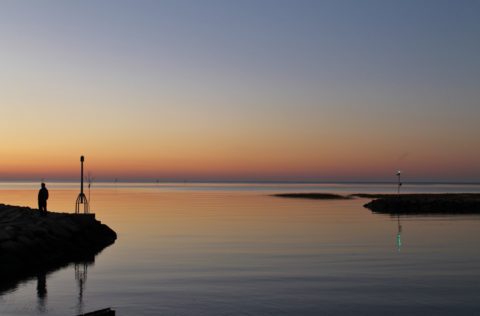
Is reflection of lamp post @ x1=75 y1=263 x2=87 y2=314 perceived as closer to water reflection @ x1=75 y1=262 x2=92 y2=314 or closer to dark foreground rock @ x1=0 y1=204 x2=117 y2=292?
water reflection @ x1=75 y1=262 x2=92 y2=314

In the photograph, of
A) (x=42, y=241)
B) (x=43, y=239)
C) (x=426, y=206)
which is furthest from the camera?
→ (x=426, y=206)

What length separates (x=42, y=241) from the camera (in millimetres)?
30984

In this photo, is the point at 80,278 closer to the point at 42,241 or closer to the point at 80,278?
the point at 80,278

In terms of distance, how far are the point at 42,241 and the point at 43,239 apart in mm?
534

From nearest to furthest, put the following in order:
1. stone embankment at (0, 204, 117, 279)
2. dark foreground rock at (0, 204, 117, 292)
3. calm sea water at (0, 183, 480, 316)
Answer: calm sea water at (0, 183, 480, 316)
dark foreground rock at (0, 204, 117, 292)
stone embankment at (0, 204, 117, 279)

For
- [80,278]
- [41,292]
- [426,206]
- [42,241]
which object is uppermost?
[42,241]

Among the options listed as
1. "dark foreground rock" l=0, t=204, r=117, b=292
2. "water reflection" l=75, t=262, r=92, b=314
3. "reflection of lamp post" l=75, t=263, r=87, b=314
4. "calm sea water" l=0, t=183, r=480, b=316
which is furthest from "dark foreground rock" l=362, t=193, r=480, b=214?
"reflection of lamp post" l=75, t=263, r=87, b=314

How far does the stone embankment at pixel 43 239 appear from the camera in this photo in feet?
89.0

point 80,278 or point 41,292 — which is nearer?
point 41,292

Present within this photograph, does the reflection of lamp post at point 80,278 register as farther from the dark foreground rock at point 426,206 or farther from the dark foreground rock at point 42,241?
the dark foreground rock at point 426,206

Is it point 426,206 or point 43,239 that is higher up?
point 43,239

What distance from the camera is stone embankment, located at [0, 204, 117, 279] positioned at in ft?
89.0

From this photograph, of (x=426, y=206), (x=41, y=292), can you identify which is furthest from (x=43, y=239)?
(x=426, y=206)

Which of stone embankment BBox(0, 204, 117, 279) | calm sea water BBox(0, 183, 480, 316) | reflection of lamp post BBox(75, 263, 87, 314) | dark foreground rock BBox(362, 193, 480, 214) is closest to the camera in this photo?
calm sea water BBox(0, 183, 480, 316)
